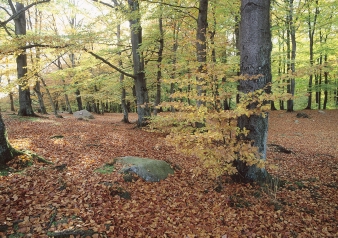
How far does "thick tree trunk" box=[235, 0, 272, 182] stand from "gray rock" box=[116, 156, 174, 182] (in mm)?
2474

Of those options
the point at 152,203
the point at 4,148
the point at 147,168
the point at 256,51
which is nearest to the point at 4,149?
the point at 4,148

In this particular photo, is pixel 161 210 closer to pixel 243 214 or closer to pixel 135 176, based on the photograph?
pixel 135 176

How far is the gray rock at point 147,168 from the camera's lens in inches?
219

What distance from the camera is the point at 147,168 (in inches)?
226

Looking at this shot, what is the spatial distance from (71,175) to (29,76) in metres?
6.12

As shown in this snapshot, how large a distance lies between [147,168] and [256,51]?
4.08 meters

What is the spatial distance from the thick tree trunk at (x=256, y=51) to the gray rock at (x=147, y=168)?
2474 mm

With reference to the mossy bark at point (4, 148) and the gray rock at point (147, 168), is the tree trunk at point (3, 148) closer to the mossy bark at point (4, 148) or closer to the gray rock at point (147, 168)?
the mossy bark at point (4, 148)

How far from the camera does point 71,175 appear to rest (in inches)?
198

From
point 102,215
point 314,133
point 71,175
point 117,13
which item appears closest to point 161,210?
point 102,215

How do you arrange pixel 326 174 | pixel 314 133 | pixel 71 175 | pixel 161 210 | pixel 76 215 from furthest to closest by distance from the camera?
pixel 314 133, pixel 326 174, pixel 71 175, pixel 161 210, pixel 76 215

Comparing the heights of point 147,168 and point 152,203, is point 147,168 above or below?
above

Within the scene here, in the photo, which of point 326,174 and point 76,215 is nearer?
point 76,215

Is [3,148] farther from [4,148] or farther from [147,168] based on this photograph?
[147,168]
